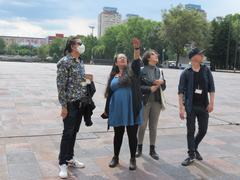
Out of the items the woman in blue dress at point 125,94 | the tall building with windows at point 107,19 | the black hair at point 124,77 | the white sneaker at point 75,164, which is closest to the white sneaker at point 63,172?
the white sneaker at point 75,164

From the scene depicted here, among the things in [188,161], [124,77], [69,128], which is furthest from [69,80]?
[188,161]

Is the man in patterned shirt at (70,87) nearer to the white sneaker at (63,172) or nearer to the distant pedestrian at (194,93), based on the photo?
the white sneaker at (63,172)

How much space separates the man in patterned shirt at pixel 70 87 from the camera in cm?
468

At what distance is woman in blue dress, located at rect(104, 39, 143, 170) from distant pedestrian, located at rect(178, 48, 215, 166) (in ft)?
2.57

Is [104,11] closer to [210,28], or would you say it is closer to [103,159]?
[210,28]

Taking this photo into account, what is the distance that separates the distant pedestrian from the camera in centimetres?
540

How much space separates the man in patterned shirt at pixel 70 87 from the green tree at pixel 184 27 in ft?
188

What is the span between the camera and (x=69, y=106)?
15.6 feet

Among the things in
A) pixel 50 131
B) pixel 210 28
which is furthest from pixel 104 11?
pixel 50 131

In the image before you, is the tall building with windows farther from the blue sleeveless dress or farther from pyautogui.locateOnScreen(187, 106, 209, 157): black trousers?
the blue sleeveless dress

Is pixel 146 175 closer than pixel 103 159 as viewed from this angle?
Yes

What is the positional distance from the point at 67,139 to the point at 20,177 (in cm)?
74

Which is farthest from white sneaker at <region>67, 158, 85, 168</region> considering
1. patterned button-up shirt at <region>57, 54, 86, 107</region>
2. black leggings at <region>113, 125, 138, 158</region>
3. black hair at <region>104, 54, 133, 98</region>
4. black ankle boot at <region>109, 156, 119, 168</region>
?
black hair at <region>104, 54, 133, 98</region>

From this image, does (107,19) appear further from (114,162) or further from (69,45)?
(69,45)
